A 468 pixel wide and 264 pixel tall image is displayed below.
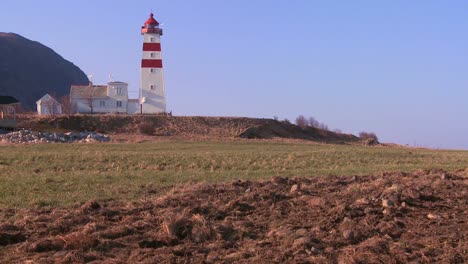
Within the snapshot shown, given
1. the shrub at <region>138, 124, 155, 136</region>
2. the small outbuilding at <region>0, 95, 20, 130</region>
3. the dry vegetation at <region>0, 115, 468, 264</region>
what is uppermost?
the small outbuilding at <region>0, 95, 20, 130</region>

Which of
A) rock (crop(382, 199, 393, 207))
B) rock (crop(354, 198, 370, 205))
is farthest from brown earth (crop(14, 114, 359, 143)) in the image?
rock (crop(382, 199, 393, 207))

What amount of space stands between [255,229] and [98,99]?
70.3 meters

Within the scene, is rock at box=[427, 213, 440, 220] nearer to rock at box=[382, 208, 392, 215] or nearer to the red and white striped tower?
rock at box=[382, 208, 392, 215]

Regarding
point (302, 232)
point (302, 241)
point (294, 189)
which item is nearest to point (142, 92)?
point (294, 189)

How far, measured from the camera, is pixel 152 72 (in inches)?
2783

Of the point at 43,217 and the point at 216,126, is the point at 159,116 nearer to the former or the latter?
the point at 216,126

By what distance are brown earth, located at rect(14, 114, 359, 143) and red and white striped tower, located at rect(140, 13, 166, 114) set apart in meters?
4.45

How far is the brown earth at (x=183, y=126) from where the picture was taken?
6186 cm

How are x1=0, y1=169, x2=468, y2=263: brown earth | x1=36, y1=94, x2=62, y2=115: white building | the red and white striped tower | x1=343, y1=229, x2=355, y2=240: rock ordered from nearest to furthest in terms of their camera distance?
x1=0, y1=169, x2=468, y2=263: brown earth
x1=343, y1=229, x2=355, y2=240: rock
the red and white striped tower
x1=36, y1=94, x2=62, y2=115: white building

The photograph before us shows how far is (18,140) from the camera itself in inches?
1768

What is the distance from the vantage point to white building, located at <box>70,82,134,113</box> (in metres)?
75.8

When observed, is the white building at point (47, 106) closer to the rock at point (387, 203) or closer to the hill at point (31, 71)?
the hill at point (31, 71)

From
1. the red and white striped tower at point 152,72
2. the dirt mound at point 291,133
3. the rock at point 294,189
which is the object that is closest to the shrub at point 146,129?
the red and white striped tower at point 152,72

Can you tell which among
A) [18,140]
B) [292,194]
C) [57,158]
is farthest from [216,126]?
[292,194]
